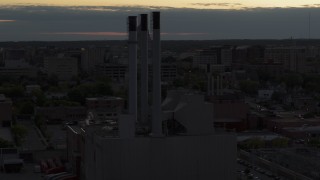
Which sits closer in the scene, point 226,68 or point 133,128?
point 133,128

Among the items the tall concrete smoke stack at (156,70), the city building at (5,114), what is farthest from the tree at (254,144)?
the city building at (5,114)

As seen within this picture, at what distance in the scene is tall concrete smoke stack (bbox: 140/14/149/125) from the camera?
9055 millimetres

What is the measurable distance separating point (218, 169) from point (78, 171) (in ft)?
9.84

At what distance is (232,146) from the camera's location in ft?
27.6

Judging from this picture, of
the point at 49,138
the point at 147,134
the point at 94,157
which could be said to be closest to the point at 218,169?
the point at 147,134

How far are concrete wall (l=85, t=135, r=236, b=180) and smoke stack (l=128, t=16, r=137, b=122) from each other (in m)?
0.86

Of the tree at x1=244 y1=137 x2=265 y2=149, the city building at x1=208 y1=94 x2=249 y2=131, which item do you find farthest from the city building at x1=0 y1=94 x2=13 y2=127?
the tree at x1=244 y1=137 x2=265 y2=149

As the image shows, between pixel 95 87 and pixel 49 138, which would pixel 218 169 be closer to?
pixel 49 138

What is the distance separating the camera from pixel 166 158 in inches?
321

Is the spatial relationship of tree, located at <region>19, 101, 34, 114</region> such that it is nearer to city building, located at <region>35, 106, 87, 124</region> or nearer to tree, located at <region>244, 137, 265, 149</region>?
city building, located at <region>35, 106, 87, 124</region>

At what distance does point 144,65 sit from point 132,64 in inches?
10.0

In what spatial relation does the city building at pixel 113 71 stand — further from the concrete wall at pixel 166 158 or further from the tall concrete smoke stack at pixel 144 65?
the concrete wall at pixel 166 158

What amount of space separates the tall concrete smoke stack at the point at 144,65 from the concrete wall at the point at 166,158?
1097mm

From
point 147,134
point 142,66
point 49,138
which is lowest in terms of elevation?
point 49,138
